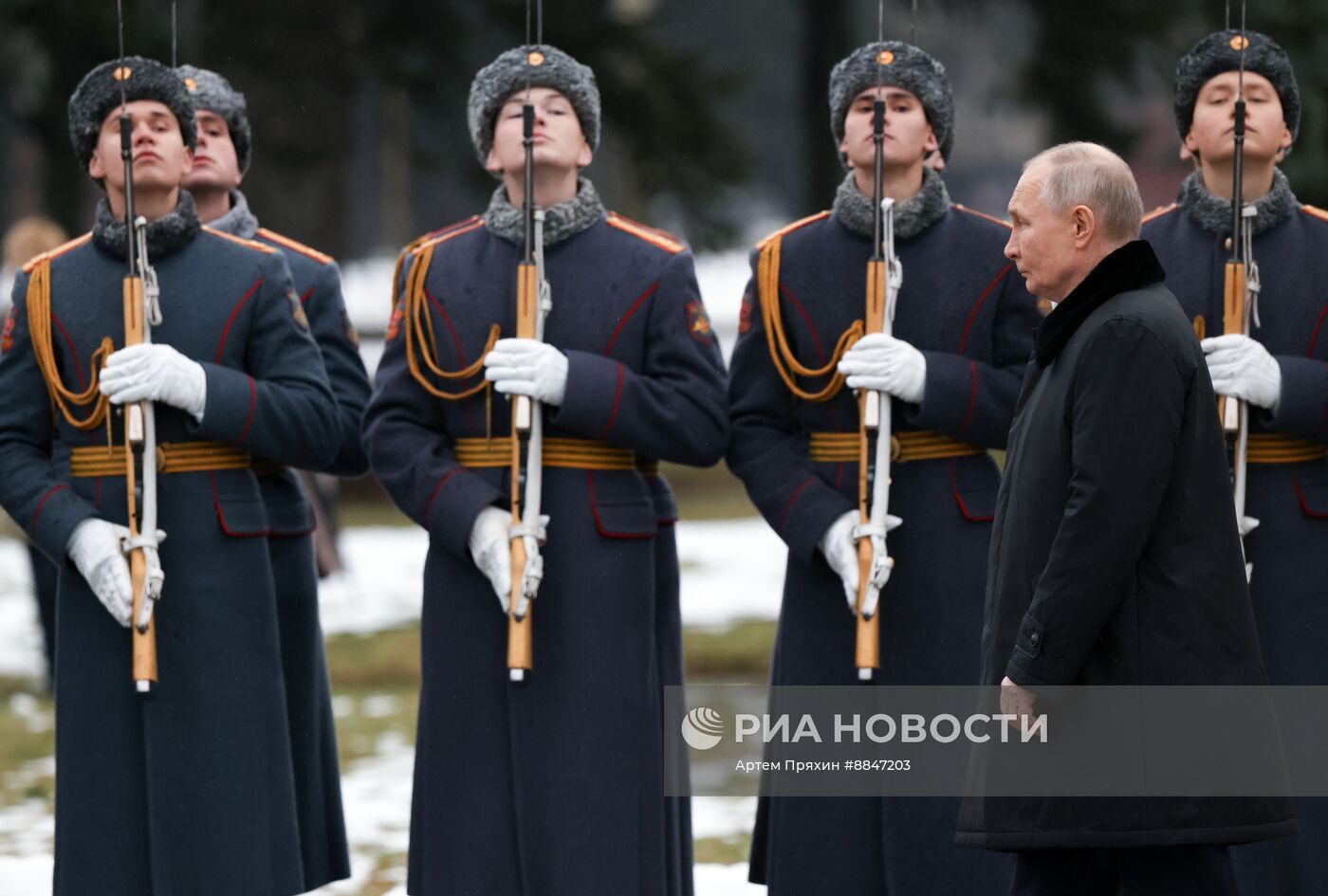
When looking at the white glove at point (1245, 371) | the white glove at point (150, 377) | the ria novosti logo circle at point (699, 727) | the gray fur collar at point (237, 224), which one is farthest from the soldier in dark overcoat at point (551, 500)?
the white glove at point (1245, 371)

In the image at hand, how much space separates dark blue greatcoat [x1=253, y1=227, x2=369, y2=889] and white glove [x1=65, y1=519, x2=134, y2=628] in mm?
612

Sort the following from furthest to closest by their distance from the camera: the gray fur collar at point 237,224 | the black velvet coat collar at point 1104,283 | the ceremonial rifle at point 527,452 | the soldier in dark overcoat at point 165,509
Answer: the gray fur collar at point 237,224 → the soldier in dark overcoat at point 165,509 → the ceremonial rifle at point 527,452 → the black velvet coat collar at point 1104,283

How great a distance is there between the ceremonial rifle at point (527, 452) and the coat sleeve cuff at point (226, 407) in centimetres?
63

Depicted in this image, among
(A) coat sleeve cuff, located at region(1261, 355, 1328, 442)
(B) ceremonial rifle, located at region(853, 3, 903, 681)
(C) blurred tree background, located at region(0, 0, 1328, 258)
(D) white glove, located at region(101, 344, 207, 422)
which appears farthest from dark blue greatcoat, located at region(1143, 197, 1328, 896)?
(C) blurred tree background, located at region(0, 0, 1328, 258)

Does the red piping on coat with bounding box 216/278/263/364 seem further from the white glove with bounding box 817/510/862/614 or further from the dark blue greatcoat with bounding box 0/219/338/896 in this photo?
the white glove with bounding box 817/510/862/614

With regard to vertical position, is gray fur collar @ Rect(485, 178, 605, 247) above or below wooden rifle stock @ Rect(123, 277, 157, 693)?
above

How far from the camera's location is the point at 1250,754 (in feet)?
13.6

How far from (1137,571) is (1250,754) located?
39 centimetres

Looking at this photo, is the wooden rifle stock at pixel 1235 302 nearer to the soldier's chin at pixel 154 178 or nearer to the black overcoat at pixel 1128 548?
the black overcoat at pixel 1128 548

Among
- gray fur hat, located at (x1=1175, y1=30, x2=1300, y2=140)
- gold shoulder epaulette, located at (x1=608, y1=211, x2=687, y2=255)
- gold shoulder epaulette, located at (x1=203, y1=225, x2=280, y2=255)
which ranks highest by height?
gray fur hat, located at (x1=1175, y1=30, x2=1300, y2=140)

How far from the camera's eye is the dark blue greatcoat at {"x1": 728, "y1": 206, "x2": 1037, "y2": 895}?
5.36 m

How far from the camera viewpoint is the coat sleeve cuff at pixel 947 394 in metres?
5.31

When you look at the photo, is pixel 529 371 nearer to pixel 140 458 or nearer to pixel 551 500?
pixel 551 500

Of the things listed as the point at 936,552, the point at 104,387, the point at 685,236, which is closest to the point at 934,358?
the point at 936,552
